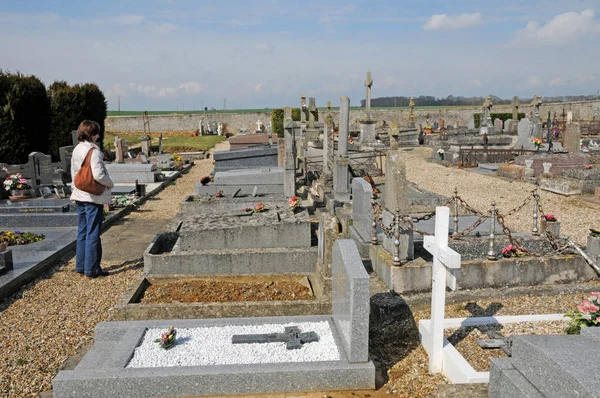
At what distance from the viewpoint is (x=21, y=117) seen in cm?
1814

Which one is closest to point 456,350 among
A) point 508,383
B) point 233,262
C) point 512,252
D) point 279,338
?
point 508,383

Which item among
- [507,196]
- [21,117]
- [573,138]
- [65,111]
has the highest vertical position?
[65,111]

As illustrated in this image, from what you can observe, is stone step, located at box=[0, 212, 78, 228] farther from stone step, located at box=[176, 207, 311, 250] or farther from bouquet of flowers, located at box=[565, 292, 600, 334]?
bouquet of flowers, located at box=[565, 292, 600, 334]

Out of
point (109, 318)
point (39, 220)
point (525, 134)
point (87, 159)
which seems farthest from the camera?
point (525, 134)

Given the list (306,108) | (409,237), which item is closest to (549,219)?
(409,237)

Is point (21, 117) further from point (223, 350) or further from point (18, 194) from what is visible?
point (223, 350)

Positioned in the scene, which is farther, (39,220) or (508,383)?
(39,220)

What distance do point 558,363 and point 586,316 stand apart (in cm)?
175

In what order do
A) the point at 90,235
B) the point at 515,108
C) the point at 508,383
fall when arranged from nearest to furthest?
the point at 508,383 < the point at 90,235 < the point at 515,108

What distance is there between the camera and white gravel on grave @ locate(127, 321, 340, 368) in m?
4.14

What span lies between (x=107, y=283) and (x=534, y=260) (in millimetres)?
5546

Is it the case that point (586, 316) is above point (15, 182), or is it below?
below

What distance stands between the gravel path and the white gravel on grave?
6224 millimetres

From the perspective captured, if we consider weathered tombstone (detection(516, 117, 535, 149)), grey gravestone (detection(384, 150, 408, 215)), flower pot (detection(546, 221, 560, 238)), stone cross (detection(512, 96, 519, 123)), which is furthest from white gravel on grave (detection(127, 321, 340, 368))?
stone cross (detection(512, 96, 519, 123))
